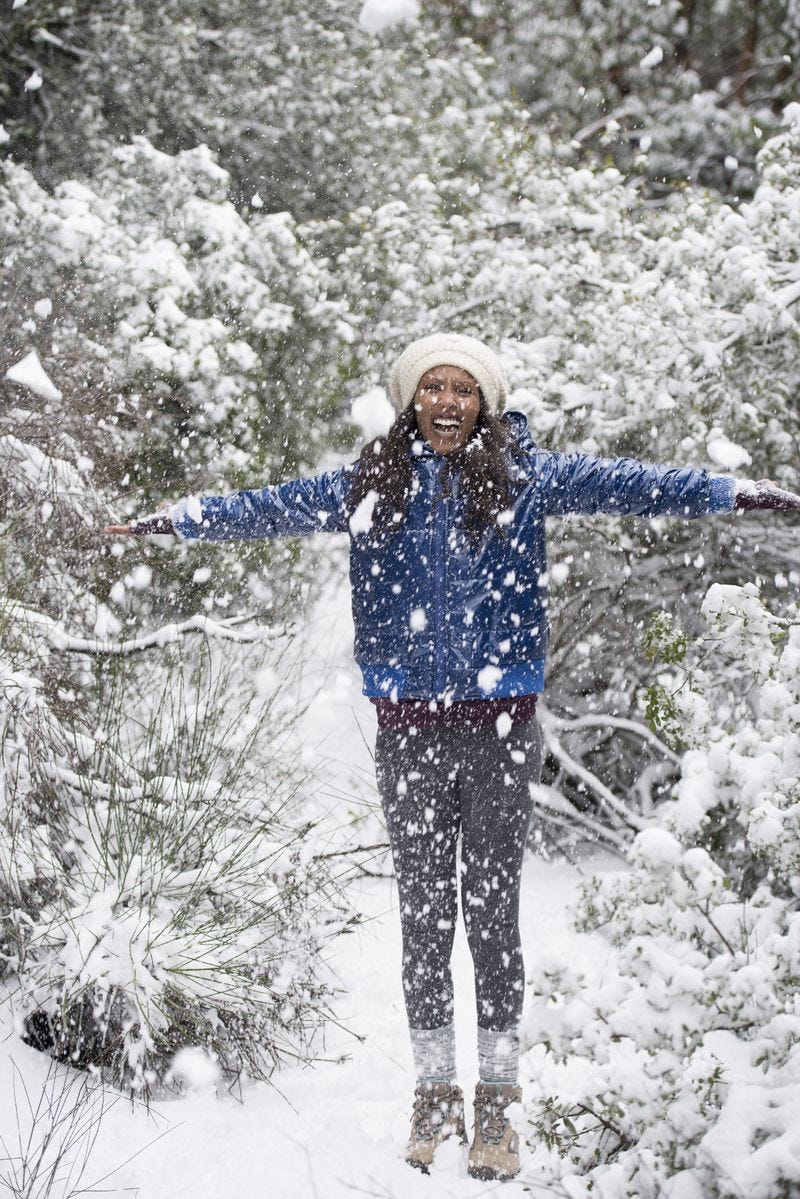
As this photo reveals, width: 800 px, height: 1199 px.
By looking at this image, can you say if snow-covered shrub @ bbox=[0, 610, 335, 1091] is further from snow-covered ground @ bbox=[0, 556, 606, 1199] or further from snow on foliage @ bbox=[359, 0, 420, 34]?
snow on foliage @ bbox=[359, 0, 420, 34]

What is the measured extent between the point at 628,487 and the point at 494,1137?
1421 millimetres

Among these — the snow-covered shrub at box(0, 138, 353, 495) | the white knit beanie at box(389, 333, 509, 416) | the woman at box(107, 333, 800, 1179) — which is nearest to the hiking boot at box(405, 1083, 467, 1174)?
the woman at box(107, 333, 800, 1179)

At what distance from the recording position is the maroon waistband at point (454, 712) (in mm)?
2133

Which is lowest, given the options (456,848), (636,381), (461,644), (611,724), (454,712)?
(456,848)

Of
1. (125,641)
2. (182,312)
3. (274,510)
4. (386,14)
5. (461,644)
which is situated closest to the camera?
(461,644)

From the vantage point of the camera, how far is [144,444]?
16.4 ft

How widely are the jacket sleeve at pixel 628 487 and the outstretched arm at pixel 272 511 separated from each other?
0.47m

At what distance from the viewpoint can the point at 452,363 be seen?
7.23 ft

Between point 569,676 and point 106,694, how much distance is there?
7.36ft

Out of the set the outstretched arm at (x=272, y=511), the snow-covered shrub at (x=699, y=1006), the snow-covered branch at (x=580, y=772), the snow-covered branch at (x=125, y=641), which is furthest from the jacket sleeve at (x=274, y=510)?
the snow-covered branch at (x=580, y=772)

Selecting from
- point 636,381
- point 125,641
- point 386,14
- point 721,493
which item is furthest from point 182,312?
point 721,493

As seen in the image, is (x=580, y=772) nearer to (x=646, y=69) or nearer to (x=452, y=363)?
(x=452, y=363)

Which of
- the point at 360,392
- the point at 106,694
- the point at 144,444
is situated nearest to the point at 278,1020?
the point at 106,694

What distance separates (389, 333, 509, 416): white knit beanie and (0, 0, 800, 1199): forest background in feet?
2.34
